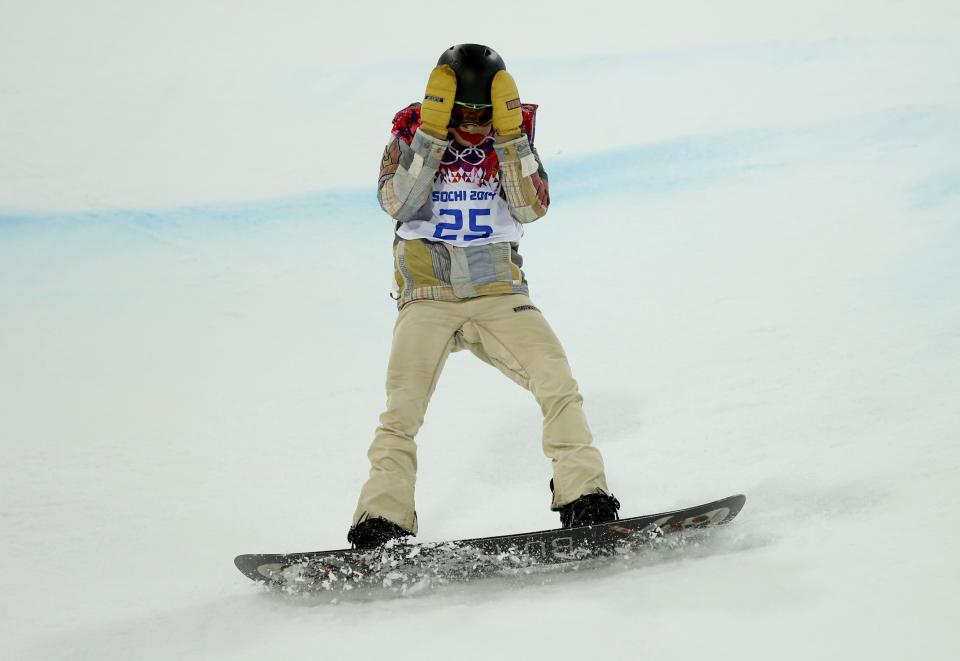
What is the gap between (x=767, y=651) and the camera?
204 cm

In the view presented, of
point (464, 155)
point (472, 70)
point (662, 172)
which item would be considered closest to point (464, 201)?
point (464, 155)

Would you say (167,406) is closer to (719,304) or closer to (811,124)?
(719,304)

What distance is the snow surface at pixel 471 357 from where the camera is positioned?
2387mm

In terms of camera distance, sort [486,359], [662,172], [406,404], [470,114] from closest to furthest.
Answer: [406,404]
[470,114]
[486,359]
[662,172]

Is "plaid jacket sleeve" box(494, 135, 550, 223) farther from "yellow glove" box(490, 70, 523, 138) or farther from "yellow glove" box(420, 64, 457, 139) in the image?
"yellow glove" box(420, 64, 457, 139)

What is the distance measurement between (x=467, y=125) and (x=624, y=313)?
87.9 inches

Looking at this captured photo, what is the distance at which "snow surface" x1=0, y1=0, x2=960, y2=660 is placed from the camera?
7.83 feet

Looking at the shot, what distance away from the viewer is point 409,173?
2727 mm

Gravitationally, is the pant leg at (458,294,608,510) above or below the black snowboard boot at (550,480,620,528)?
above

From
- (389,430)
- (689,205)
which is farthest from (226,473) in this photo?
(689,205)

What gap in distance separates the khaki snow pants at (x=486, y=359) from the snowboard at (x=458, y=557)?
0.13m

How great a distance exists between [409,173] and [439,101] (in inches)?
8.2

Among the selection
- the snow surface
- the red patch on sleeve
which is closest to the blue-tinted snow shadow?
the snow surface

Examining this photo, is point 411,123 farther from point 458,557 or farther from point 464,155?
point 458,557
